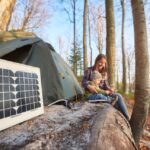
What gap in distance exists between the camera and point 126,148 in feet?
7.23

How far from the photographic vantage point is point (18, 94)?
Result: 2.46 metres

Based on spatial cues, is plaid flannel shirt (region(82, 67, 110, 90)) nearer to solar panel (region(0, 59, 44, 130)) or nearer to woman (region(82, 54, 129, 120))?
woman (region(82, 54, 129, 120))

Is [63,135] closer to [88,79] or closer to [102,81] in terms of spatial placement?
[88,79]

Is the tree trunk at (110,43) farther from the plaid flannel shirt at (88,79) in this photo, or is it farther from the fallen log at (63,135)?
the fallen log at (63,135)

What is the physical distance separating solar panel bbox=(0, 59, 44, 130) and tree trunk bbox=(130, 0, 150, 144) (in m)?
2.17

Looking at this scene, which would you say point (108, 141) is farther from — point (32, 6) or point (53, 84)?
point (32, 6)

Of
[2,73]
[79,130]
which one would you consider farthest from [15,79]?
[79,130]

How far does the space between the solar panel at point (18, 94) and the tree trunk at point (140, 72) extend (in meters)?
Answer: 2.17

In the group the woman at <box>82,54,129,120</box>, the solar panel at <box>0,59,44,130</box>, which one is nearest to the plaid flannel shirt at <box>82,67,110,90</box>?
the woman at <box>82,54,129,120</box>

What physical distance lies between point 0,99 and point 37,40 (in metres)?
2.53

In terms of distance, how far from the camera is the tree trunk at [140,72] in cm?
451

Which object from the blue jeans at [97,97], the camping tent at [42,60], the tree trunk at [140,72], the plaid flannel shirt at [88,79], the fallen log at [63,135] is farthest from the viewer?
the plaid flannel shirt at [88,79]

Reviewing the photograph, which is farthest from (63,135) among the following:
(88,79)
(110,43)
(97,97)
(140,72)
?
(110,43)

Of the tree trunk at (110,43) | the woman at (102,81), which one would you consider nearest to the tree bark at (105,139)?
the woman at (102,81)
